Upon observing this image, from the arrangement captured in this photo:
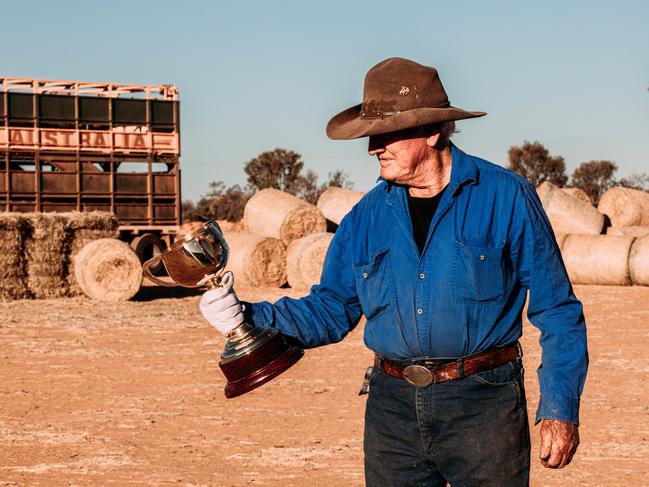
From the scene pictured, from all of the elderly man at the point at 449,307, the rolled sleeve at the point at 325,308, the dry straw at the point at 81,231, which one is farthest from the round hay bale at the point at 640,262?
the elderly man at the point at 449,307

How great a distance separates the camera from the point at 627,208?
25359mm

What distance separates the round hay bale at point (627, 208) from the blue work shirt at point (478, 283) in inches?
902

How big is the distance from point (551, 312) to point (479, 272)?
0.32m

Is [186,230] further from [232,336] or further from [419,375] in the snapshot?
[419,375]

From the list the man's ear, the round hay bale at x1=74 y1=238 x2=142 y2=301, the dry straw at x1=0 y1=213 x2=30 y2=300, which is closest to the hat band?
the man's ear

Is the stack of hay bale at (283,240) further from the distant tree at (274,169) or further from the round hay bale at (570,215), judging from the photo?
the distant tree at (274,169)

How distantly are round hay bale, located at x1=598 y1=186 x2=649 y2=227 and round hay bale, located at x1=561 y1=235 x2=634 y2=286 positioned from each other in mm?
5832

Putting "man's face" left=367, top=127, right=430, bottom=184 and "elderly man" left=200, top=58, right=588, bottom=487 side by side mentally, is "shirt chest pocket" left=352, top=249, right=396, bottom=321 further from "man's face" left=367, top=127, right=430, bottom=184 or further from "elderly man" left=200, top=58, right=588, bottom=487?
"man's face" left=367, top=127, right=430, bottom=184

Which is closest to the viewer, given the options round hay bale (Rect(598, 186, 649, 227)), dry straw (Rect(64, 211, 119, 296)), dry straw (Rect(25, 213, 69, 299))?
dry straw (Rect(25, 213, 69, 299))

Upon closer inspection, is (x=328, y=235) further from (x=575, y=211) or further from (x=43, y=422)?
(x=43, y=422)

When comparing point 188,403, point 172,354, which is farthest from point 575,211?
point 188,403

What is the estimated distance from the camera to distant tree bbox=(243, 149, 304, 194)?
60.7 meters

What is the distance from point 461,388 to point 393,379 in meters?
0.26

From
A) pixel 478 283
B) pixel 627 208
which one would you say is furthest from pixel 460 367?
pixel 627 208
